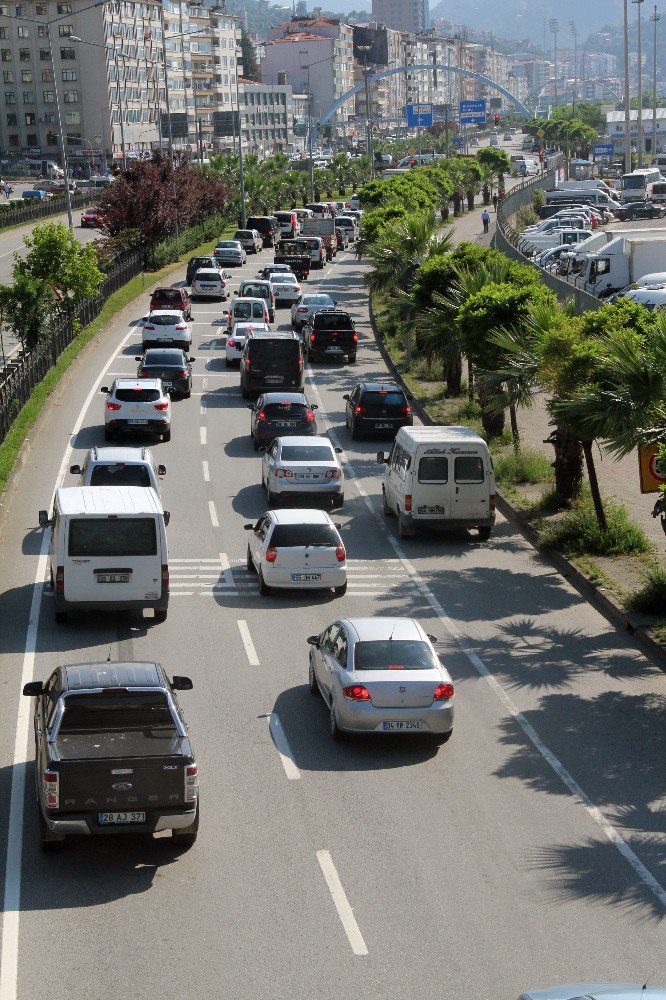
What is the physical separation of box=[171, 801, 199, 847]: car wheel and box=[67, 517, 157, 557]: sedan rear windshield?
26.1ft

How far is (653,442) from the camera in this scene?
2067 centimetres

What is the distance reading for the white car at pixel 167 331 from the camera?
163ft

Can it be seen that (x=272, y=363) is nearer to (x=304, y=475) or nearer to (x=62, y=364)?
(x=62, y=364)

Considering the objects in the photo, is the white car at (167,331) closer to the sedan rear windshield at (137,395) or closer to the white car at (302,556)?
the sedan rear windshield at (137,395)

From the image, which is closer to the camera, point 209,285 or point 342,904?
point 342,904

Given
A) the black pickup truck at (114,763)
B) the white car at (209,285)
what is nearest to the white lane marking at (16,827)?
the black pickup truck at (114,763)

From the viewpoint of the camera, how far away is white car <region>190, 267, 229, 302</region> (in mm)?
64375

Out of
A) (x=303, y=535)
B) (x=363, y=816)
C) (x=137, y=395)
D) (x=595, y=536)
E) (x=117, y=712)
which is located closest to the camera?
(x=117, y=712)

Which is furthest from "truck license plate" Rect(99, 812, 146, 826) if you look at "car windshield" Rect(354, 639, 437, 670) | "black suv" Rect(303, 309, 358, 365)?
"black suv" Rect(303, 309, 358, 365)

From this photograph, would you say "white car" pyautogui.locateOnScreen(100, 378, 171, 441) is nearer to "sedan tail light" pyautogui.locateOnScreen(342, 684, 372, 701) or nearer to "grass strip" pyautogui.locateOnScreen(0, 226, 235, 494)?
"grass strip" pyautogui.locateOnScreen(0, 226, 235, 494)

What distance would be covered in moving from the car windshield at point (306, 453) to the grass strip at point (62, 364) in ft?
19.4

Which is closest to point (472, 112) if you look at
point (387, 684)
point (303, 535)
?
point (303, 535)

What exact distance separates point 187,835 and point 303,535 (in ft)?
33.4

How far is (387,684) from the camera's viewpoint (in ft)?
54.1
